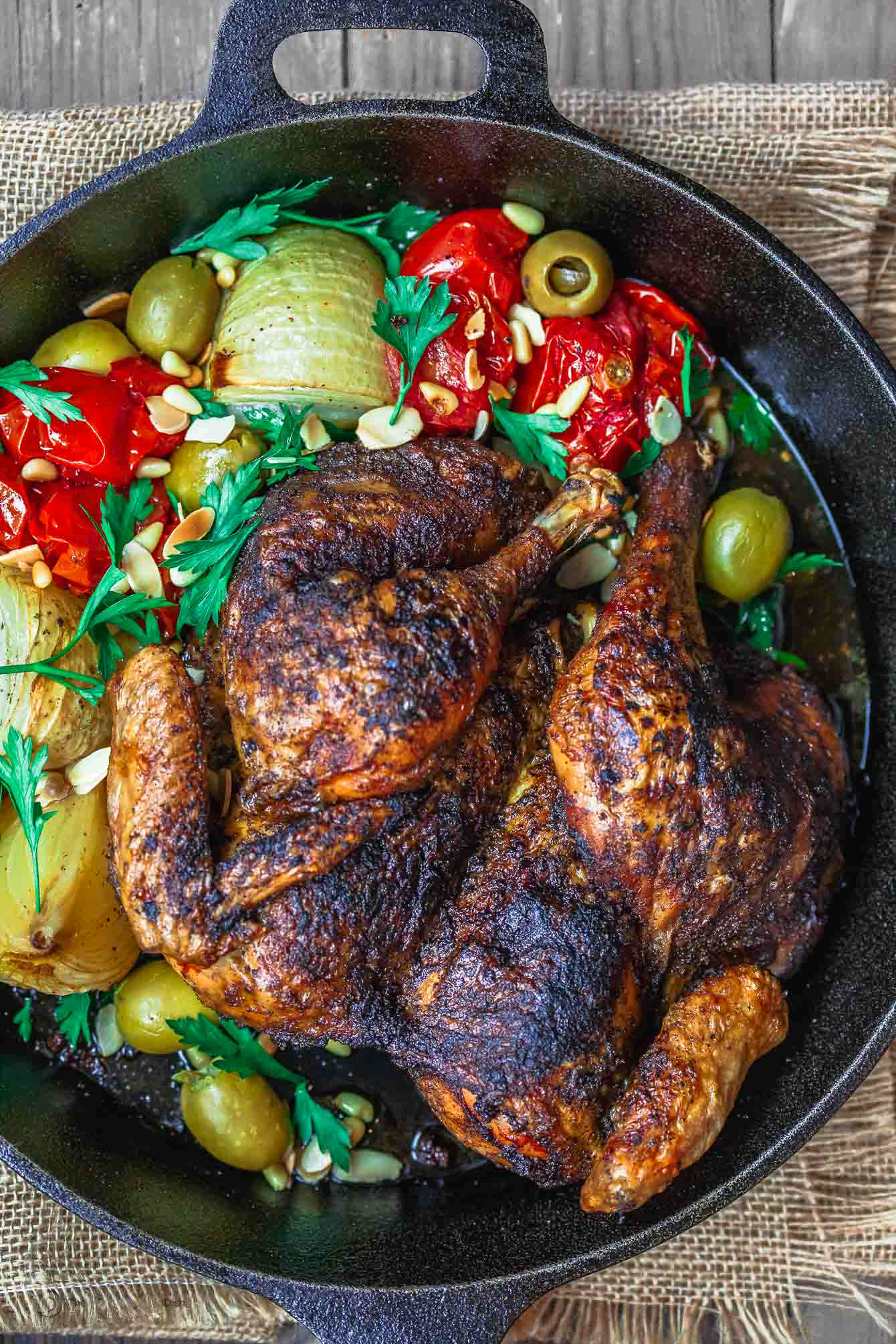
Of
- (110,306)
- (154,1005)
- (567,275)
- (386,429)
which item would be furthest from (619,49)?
(154,1005)

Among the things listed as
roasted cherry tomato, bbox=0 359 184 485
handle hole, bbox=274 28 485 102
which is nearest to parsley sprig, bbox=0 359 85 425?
roasted cherry tomato, bbox=0 359 184 485

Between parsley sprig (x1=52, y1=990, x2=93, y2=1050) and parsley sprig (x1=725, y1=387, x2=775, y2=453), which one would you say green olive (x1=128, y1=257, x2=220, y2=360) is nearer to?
parsley sprig (x1=725, y1=387, x2=775, y2=453)

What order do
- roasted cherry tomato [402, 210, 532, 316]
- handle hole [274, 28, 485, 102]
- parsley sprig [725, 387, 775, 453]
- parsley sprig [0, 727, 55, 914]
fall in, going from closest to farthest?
parsley sprig [0, 727, 55, 914]
roasted cherry tomato [402, 210, 532, 316]
parsley sprig [725, 387, 775, 453]
handle hole [274, 28, 485, 102]

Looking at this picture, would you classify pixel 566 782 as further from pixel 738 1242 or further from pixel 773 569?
pixel 738 1242

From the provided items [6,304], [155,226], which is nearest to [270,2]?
[155,226]

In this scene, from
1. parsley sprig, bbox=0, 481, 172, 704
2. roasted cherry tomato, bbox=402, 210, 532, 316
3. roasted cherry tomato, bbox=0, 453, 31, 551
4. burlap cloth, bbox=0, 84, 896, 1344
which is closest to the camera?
parsley sprig, bbox=0, 481, 172, 704

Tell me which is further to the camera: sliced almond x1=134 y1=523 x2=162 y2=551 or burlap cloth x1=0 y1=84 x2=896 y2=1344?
burlap cloth x1=0 y1=84 x2=896 y2=1344

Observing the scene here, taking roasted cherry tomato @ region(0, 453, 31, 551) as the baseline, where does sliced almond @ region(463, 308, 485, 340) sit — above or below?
above

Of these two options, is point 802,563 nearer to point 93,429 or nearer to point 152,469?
point 152,469
